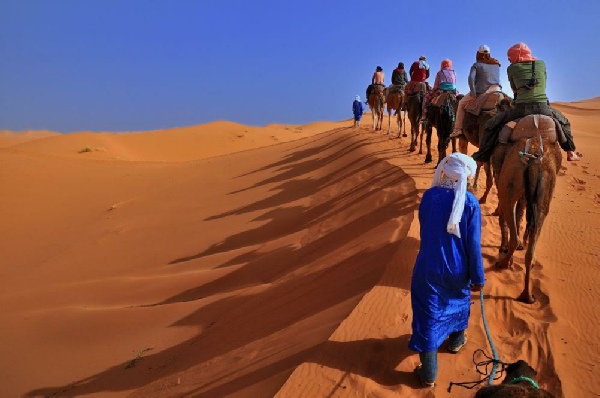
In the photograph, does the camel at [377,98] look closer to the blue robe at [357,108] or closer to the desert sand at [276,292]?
the desert sand at [276,292]

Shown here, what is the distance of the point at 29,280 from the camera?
39.9ft

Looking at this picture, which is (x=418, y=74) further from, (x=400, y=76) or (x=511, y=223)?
(x=511, y=223)

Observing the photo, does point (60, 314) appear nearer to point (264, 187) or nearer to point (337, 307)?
point (337, 307)

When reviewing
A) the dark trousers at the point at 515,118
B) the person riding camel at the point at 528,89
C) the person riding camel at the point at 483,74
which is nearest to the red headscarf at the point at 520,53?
the person riding camel at the point at 528,89

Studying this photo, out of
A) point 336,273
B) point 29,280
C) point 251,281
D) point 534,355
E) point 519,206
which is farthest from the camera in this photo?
point 29,280

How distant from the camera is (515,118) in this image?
5.98m

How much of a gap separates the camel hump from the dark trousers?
0.17m

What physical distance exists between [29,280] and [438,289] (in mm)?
11813

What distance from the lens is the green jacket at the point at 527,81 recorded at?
5.81 meters

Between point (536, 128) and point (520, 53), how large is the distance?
116cm

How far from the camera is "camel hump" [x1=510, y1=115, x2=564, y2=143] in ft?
18.2

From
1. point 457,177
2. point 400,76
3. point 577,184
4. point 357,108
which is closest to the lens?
point 457,177

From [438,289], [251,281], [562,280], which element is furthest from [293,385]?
[251,281]

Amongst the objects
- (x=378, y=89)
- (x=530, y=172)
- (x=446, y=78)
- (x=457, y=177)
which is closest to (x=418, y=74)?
(x=446, y=78)
